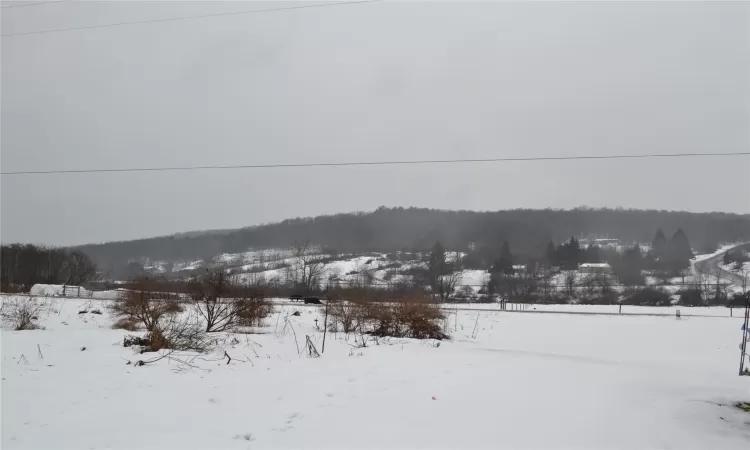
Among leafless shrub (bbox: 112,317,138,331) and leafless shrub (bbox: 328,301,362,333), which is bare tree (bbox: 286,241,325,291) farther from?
leafless shrub (bbox: 112,317,138,331)

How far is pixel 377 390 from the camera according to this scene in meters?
6.84

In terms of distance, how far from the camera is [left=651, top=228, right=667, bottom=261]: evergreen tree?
97625 mm

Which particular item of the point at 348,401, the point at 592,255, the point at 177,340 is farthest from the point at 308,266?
the point at 592,255

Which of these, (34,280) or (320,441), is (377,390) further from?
(34,280)

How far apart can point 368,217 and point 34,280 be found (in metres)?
68.9

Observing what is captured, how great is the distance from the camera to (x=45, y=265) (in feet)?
218

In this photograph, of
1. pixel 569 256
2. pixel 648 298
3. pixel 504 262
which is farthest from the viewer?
pixel 569 256

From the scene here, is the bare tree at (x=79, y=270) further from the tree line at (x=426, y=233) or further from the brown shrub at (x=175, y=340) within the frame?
the brown shrub at (x=175, y=340)

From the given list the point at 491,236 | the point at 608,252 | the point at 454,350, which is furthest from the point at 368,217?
the point at 454,350

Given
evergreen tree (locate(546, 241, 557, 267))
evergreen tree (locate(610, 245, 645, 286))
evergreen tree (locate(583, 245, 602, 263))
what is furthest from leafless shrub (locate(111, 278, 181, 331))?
evergreen tree (locate(583, 245, 602, 263))

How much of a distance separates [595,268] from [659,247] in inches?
815

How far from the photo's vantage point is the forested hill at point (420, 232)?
104m

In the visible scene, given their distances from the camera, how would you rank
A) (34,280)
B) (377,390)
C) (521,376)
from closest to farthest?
1. (377,390)
2. (521,376)
3. (34,280)

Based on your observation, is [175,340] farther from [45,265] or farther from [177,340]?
[45,265]
